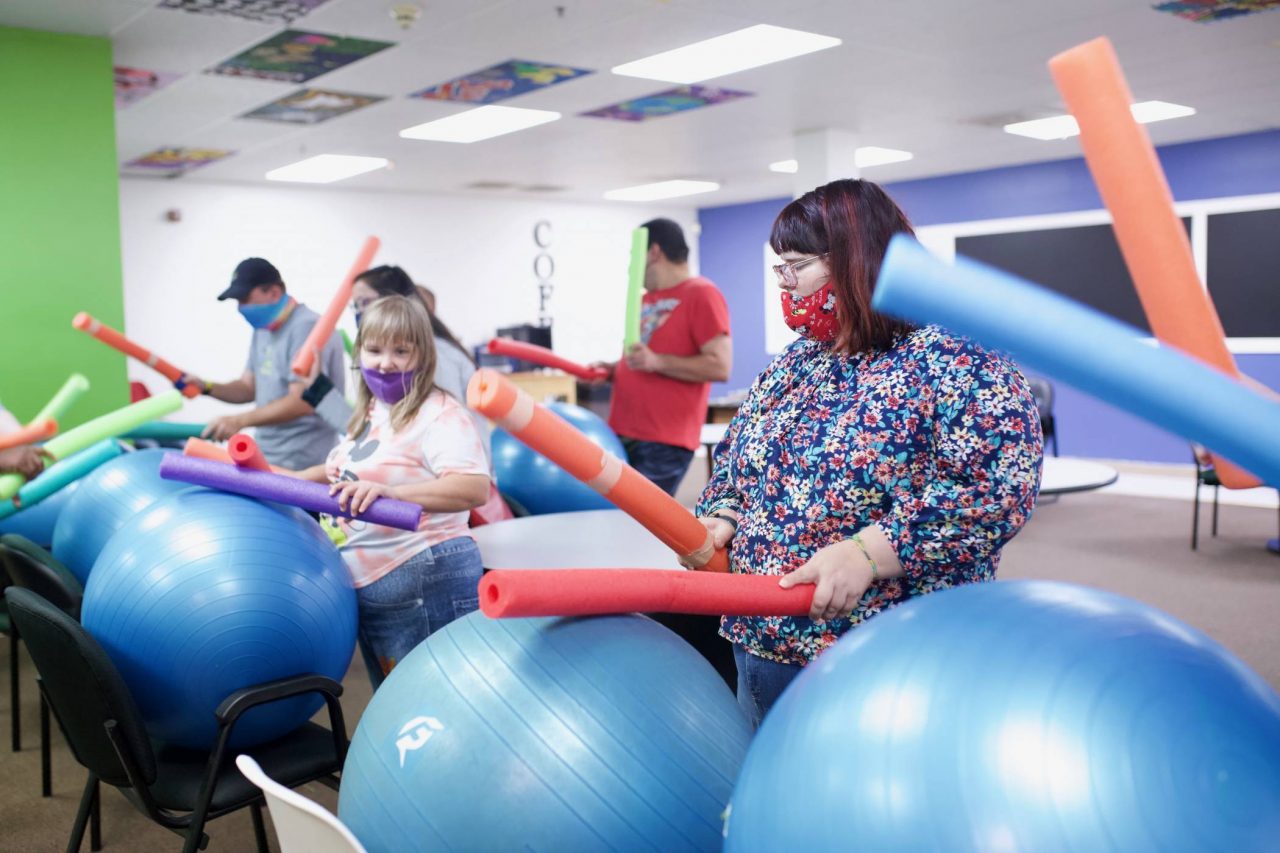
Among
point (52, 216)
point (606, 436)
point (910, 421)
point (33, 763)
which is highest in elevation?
point (52, 216)

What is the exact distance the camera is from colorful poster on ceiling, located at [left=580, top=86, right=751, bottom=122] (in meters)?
6.97

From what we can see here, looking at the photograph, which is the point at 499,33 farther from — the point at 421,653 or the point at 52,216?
the point at 421,653

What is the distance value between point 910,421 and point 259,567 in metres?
1.22

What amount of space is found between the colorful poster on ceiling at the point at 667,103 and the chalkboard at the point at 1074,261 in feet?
13.2

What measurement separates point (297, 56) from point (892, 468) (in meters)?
5.27

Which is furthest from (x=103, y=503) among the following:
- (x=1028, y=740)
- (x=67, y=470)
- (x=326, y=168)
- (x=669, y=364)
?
(x=326, y=168)

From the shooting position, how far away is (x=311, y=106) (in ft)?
23.2

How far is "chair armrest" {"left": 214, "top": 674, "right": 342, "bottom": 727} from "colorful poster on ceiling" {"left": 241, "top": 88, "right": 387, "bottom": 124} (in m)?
5.37

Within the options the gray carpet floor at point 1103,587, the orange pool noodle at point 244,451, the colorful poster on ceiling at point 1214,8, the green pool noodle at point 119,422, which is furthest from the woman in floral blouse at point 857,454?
the colorful poster on ceiling at point 1214,8

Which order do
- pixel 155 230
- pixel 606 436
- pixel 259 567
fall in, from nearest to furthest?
pixel 259 567 < pixel 606 436 < pixel 155 230

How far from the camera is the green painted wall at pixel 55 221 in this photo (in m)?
4.84

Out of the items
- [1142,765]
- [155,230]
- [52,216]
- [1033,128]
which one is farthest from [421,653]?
[155,230]

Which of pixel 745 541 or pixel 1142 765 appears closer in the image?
pixel 1142 765

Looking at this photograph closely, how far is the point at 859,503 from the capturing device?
4.60 ft
